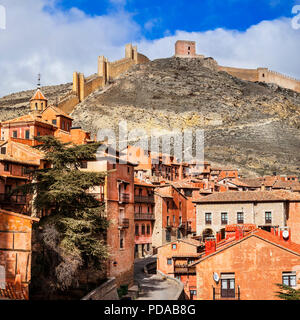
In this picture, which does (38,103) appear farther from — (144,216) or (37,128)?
(144,216)

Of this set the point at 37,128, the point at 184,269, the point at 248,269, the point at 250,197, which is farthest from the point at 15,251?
the point at 37,128

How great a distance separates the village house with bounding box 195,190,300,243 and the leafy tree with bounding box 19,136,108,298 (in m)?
16.1

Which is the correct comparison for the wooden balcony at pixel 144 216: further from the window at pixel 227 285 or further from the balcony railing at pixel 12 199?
the window at pixel 227 285

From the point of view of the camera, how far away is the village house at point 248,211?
4150 cm

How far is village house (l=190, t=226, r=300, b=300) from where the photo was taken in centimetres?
2425

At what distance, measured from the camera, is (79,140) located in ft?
174

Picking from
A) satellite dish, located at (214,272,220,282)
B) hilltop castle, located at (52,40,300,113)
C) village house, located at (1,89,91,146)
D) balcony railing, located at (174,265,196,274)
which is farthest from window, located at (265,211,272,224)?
hilltop castle, located at (52,40,300,113)

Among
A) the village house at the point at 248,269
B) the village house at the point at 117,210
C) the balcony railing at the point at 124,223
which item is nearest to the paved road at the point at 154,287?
the village house at the point at 117,210

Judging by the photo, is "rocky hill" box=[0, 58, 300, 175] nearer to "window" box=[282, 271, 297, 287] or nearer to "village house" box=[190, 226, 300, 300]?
"village house" box=[190, 226, 300, 300]

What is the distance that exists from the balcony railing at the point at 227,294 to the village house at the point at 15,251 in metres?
9.61

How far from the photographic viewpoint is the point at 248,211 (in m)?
42.2

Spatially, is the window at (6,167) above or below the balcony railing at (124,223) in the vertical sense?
above

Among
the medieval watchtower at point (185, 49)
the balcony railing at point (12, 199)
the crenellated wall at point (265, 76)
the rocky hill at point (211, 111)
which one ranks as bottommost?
the balcony railing at point (12, 199)
